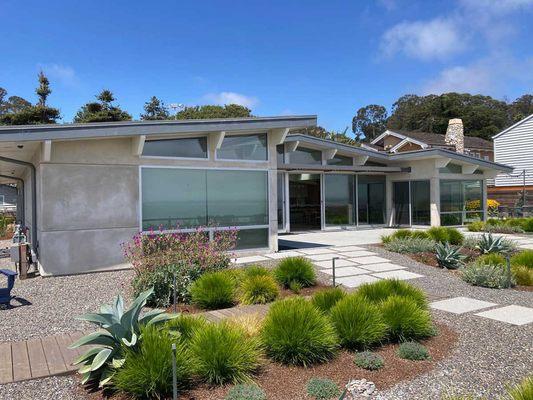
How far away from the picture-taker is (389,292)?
5.87 meters

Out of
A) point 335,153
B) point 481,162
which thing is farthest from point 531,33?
point 335,153

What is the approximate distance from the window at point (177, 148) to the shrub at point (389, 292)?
20.1 feet

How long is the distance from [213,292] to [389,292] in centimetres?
256

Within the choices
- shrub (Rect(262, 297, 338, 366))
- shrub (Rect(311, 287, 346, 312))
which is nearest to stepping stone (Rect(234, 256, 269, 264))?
shrub (Rect(311, 287, 346, 312))

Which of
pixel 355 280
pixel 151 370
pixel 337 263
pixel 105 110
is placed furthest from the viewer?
pixel 105 110

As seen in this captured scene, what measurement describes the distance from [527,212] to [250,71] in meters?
19.6

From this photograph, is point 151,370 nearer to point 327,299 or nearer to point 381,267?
point 327,299

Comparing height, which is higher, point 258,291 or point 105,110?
point 105,110

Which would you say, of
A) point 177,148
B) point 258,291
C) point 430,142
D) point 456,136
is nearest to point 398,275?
point 258,291

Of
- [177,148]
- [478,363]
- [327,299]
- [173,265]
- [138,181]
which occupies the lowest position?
[478,363]

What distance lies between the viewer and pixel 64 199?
905 cm

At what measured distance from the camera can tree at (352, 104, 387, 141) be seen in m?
83.4

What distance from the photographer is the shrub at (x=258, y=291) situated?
6668 mm

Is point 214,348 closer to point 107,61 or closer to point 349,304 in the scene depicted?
point 349,304
